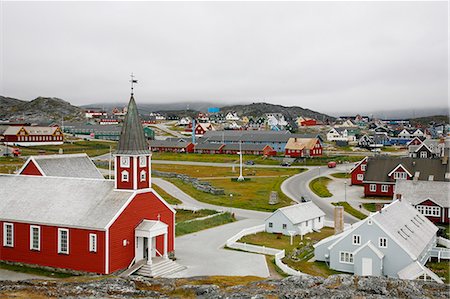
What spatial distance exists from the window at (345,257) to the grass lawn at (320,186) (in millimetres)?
27893

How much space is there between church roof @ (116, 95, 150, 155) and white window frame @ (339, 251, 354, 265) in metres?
13.7

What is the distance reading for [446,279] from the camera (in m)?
30.4

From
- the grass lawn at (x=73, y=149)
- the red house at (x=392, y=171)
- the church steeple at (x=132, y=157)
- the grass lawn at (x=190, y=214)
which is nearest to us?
the church steeple at (x=132, y=157)

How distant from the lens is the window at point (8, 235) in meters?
31.5

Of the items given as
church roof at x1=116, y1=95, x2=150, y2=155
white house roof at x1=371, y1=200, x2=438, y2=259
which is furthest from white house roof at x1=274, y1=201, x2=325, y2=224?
church roof at x1=116, y1=95, x2=150, y2=155

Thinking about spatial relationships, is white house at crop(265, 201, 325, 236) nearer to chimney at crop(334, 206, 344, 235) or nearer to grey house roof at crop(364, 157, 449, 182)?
chimney at crop(334, 206, 344, 235)

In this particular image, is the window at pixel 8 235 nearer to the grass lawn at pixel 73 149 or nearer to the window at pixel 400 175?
the window at pixel 400 175

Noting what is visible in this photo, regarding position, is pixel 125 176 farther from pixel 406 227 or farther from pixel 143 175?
pixel 406 227

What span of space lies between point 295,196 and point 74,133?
110551mm

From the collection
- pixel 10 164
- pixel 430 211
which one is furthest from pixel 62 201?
pixel 10 164

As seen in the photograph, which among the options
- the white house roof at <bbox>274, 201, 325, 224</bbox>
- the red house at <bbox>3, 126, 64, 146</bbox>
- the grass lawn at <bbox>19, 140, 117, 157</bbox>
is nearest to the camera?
the white house roof at <bbox>274, 201, 325, 224</bbox>

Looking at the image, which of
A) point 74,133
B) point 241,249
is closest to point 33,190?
point 241,249

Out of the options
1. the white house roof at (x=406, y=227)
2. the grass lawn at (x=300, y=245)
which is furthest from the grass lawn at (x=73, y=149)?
the white house roof at (x=406, y=227)

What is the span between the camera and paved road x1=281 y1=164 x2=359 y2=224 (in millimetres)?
51216
